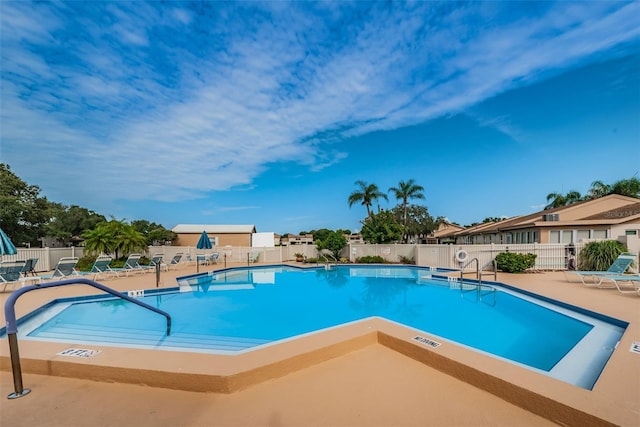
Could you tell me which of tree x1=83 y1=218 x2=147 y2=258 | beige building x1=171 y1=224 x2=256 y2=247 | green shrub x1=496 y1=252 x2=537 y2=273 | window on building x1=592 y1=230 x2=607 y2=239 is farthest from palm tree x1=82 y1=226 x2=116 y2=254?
window on building x1=592 y1=230 x2=607 y2=239

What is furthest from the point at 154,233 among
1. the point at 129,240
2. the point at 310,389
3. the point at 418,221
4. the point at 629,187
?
the point at 629,187

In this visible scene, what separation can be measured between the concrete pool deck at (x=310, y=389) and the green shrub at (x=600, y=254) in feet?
38.3

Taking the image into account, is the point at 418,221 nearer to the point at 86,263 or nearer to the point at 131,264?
the point at 131,264

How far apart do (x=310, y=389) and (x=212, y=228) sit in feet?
112

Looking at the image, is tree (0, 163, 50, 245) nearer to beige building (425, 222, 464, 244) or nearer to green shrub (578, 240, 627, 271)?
green shrub (578, 240, 627, 271)

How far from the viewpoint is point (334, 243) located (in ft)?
67.6

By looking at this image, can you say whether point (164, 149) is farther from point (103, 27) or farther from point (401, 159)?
point (401, 159)

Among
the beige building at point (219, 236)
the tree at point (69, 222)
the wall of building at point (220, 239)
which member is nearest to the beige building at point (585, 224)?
the beige building at point (219, 236)

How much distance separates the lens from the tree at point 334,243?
20587mm

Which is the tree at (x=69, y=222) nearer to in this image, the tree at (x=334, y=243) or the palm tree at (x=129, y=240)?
the palm tree at (x=129, y=240)

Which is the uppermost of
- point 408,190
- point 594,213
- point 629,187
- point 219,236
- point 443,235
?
point 408,190

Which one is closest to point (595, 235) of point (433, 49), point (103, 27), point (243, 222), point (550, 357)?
point (433, 49)

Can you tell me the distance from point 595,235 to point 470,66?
1290 centimetres

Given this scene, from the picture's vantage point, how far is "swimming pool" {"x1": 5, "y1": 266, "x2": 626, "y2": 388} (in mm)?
5207
